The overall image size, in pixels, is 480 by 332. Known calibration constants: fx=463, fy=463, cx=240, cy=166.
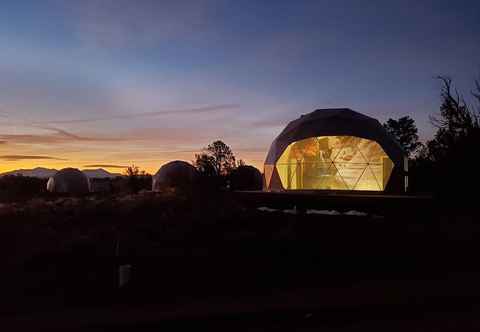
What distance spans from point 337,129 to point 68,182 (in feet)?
139

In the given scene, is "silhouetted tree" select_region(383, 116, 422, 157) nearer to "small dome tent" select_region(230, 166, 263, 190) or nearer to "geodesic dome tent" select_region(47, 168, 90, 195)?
"small dome tent" select_region(230, 166, 263, 190)

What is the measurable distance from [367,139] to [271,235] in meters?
17.2

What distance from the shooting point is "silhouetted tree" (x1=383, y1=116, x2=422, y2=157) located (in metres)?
53.5

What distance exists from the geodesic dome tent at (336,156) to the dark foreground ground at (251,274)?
11.7 metres

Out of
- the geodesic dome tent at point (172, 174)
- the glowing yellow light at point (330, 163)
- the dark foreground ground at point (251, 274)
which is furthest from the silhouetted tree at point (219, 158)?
the dark foreground ground at point (251, 274)

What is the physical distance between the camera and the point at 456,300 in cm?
731

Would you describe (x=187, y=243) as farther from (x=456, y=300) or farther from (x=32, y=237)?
(x=456, y=300)

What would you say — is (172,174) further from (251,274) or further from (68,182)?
(251,274)

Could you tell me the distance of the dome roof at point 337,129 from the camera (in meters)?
28.3

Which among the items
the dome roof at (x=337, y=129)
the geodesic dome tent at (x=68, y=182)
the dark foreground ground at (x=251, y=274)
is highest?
the dome roof at (x=337, y=129)

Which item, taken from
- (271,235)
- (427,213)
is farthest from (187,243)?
(427,213)

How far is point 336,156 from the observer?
30.7m

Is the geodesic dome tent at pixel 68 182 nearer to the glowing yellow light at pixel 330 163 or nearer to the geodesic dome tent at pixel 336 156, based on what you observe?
the geodesic dome tent at pixel 336 156

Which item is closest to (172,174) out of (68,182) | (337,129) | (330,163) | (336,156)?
(68,182)
